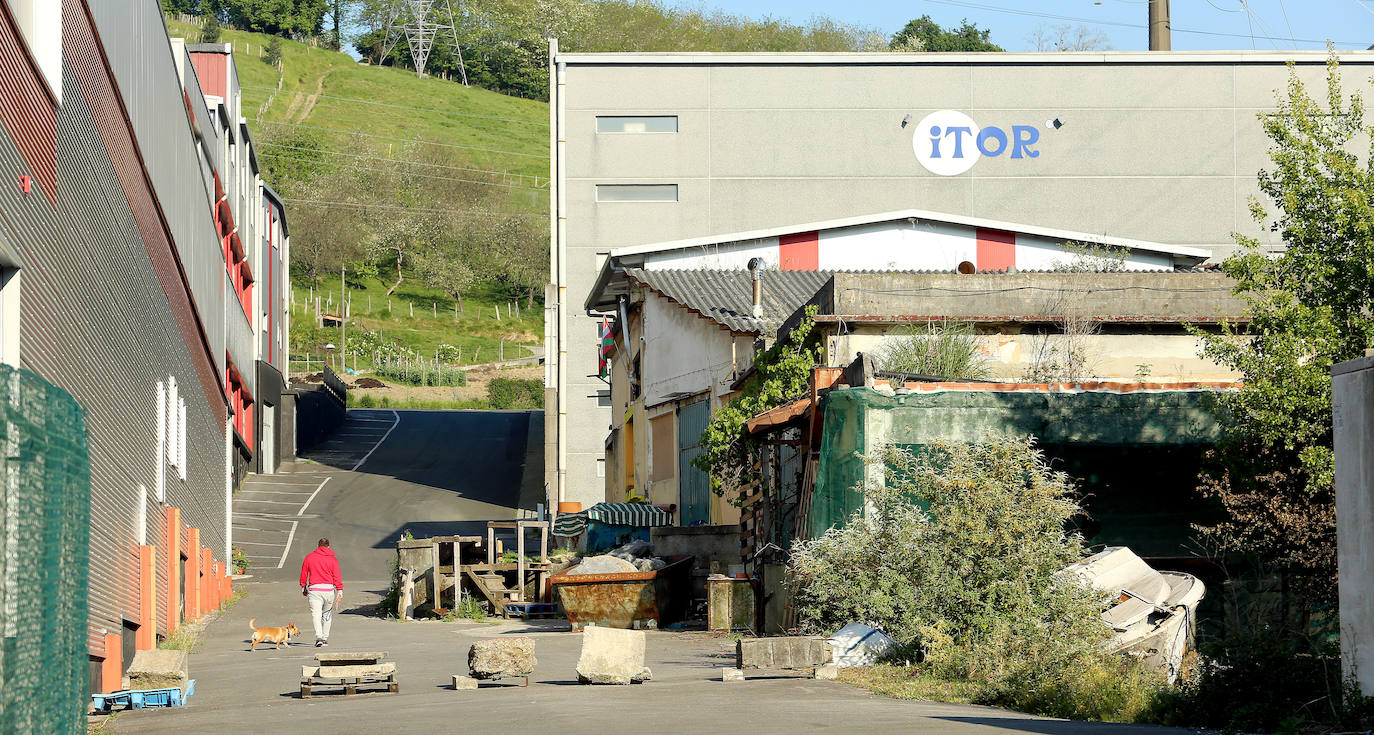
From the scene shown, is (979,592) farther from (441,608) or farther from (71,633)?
(441,608)

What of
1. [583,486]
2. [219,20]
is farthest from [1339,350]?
[219,20]

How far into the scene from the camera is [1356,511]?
938 cm

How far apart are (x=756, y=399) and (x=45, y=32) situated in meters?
11.1

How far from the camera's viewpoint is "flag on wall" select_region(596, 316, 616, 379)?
37.5 m

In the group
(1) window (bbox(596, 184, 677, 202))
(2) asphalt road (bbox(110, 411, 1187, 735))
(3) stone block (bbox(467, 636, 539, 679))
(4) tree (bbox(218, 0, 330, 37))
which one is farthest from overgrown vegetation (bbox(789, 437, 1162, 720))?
(4) tree (bbox(218, 0, 330, 37))

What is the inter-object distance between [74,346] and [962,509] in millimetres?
8197

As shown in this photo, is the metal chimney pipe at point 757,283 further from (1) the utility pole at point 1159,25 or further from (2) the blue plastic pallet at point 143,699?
(1) the utility pole at point 1159,25

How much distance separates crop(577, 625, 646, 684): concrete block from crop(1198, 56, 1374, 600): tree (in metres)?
5.75

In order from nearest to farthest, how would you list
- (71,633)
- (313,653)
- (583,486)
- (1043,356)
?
(71,633) < (313,653) < (1043,356) < (583,486)

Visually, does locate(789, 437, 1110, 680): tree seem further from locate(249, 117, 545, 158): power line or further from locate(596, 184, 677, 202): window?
locate(249, 117, 545, 158): power line

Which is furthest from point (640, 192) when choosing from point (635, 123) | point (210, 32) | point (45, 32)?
point (210, 32)

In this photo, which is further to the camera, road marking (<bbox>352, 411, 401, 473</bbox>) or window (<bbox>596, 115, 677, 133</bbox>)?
road marking (<bbox>352, 411, 401, 473</bbox>)

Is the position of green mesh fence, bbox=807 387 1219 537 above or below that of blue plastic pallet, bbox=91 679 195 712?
above

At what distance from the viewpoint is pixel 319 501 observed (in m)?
43.8
